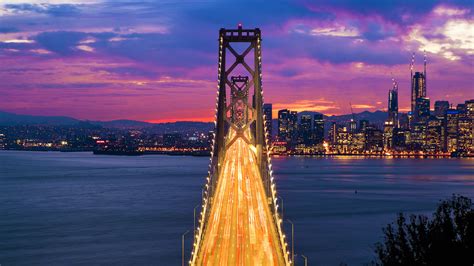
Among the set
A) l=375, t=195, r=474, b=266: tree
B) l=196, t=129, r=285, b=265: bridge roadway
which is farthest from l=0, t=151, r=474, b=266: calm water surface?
l=375, t=195, r=474, b=266: tree

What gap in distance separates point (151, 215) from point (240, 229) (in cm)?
2749

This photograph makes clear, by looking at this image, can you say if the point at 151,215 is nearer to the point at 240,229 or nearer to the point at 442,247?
the point at 240,229

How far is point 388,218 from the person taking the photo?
57.8 meters

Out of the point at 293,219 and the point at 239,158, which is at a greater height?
the point at 239,158

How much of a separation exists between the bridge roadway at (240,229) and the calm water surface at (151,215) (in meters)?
3.92

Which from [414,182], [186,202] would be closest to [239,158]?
[186,202]

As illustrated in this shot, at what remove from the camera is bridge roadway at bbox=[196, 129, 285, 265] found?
26078 mm

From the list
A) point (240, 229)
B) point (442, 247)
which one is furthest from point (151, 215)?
point (442, 247)

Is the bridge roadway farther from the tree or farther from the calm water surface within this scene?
the tree

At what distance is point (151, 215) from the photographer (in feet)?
191

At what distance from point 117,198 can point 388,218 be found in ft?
100

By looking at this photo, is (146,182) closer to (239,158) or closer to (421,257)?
(239,158)

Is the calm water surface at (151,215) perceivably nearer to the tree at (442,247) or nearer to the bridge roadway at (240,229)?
the bridge roadway at (240,229)

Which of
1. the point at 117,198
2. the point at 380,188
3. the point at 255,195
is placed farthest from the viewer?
the point at 380,188
